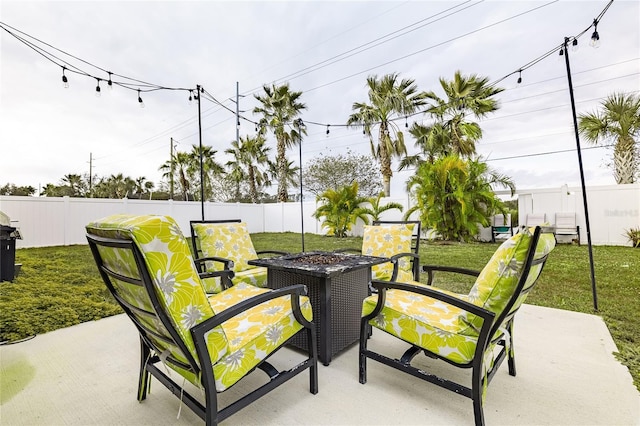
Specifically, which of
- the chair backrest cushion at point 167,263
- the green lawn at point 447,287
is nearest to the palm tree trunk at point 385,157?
the green lawn at point 447,287

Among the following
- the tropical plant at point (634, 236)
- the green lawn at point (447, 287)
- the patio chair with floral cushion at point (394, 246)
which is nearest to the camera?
the green lawn at point (447, 287)

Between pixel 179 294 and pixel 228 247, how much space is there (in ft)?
6.83

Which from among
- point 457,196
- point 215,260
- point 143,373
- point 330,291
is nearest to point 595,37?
point 330,291

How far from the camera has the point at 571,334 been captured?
2469mm

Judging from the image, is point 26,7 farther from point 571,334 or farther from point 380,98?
point 380,98

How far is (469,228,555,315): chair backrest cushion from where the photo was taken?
1.29 meters

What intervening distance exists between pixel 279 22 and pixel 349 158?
983cm

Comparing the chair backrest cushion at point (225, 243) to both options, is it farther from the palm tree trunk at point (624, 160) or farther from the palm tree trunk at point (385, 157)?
the palm tree trunk at point (624, 160)

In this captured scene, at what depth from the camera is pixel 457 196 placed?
7.47 metres

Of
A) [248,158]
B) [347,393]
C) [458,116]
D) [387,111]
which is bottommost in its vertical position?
[347,393]

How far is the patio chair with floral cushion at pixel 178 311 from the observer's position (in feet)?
3.40

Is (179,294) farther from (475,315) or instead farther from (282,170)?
(282,170)

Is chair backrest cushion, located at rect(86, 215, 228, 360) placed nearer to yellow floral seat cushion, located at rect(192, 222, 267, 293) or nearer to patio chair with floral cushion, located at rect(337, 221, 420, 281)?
yellow floral seat cushion, located at rect(192, 222, 267, 293)

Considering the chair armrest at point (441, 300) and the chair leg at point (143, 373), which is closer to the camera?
the chair armrest at point (441, 300)
